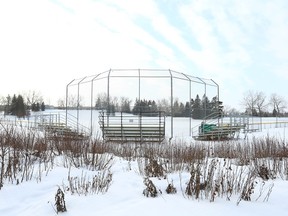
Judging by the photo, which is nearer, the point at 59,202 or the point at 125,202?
the point at 59,202

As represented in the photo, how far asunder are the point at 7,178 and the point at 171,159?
4.43 metres

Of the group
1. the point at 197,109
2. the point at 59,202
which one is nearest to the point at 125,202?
the point at 59,202

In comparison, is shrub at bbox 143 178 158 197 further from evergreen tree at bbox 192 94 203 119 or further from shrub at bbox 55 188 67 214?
evergreen tree at bbox 192 94 203 119

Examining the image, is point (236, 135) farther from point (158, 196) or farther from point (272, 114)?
point (272, 114)

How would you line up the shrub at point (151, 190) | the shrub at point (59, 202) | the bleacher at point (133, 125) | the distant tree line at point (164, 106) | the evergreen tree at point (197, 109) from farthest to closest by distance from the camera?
the evergreen tree at point (197, 109), the distant tree line at point (164, 106), the bleacher at point (133, 125), the shrub at point (151, 190), the shrub at point (59, 202)

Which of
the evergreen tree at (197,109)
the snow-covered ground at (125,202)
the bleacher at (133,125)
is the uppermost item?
the evergreen tree at (197,109)

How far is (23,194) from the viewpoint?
5.82 meters

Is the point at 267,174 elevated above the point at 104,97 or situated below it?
below

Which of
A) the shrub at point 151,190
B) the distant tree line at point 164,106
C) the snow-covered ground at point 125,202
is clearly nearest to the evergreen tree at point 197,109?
the distant tree line at point 164,106

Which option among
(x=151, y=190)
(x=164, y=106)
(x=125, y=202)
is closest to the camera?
(x=125, y=202)

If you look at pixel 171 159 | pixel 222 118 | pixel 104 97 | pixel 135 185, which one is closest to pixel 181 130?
pixel 222 118

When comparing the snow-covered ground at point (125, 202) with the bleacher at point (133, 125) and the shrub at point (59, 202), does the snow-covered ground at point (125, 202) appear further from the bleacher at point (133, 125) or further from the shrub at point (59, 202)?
the bleacher at point (133, 125)

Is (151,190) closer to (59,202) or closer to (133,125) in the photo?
(59,202)

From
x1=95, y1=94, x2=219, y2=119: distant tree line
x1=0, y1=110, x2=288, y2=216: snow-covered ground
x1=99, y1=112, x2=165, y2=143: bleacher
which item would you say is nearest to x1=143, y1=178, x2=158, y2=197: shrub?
x1=0, y1=110, x2=288, y2=216: snow-covered ground
